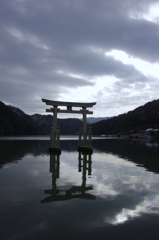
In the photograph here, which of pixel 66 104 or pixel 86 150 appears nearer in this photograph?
pixel 86 150

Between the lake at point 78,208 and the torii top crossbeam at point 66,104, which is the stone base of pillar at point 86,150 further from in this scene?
the lake at point 78,208

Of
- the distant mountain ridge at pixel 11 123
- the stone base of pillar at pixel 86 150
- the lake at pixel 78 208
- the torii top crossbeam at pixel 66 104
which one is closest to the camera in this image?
the lake at pixel 78 208

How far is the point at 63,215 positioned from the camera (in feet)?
15.0

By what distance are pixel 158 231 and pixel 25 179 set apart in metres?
6.16

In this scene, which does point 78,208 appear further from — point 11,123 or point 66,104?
point 11,123

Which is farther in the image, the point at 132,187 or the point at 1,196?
the point at 132,187

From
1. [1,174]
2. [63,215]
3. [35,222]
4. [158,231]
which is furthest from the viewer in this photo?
[1,174]

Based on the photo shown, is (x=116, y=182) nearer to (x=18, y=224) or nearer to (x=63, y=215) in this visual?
(x=63, y=215)

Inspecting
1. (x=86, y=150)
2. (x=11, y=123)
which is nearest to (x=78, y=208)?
(x=86, y=150)

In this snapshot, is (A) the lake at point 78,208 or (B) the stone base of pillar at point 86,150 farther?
(B) the stone base of pillar at point 86,150

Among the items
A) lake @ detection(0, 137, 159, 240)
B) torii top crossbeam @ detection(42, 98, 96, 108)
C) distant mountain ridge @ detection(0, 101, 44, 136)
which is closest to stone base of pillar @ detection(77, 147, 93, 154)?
torii top crossbeam @ detection(42, 98, 96, 108)

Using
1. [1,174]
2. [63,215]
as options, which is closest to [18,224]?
[63,215]

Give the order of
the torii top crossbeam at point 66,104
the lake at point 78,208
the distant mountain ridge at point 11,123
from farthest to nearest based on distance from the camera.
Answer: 1. the distant mountain ridge at point 11,123
2. the torii top crossbeam at point 66,104
3. the lake at point 78,208

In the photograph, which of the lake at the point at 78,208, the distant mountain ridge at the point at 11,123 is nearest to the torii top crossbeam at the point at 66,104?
the lake at the point at 78,208
